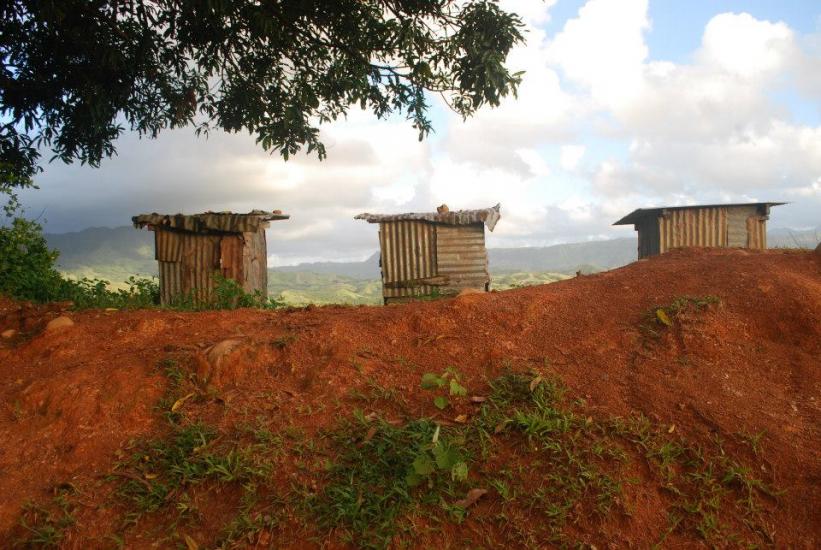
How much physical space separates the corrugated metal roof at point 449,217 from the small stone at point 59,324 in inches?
401

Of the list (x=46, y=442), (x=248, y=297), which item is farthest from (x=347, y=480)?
(x=248, y=297)

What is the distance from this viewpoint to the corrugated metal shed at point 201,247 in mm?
14077

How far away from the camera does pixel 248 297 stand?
9.95 m

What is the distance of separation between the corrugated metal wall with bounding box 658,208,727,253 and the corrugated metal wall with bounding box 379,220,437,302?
768 cm

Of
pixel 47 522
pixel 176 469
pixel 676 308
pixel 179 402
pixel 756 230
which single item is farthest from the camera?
pixel 756 230

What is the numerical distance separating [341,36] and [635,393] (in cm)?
722

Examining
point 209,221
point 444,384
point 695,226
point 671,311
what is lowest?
point 444,384

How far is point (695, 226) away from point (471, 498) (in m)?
16.9

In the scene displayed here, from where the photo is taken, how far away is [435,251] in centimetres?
1575

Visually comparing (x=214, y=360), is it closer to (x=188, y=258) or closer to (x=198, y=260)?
(x=198, y=260)

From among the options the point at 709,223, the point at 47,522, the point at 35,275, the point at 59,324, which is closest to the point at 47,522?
the point at 47,522

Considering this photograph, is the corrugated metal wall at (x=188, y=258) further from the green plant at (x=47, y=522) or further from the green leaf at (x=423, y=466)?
the green leaf at (x=423, y=466)

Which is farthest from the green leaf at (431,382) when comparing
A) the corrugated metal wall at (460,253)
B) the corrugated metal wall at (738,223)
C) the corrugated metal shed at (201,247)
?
the corrugated metal wall at (738,223)

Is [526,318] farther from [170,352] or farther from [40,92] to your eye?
[40,92]
